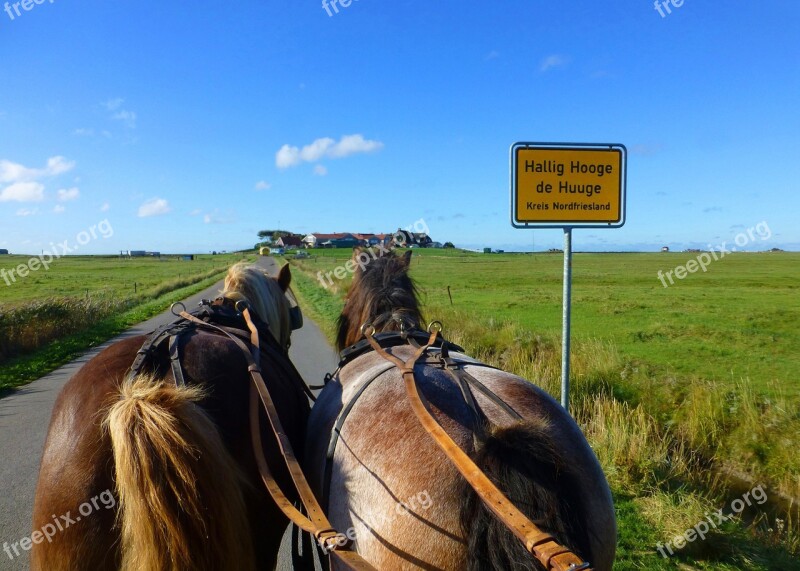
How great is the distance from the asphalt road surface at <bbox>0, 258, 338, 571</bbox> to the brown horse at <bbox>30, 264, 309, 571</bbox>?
2.34 meters

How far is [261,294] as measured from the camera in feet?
13.1

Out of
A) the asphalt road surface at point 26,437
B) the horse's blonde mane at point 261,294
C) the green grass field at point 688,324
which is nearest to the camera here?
the horse's blonde mane at point 261,294

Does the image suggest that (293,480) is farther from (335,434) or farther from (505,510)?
(505,510)

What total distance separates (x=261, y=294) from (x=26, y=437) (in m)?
4.85

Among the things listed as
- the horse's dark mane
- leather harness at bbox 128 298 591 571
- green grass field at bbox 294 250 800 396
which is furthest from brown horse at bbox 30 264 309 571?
green grass field at bbox 294 250 800 396

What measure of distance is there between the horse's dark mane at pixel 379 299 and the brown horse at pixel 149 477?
1.33m

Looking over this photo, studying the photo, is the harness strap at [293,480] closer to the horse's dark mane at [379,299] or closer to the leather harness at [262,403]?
the leather harness at [262,403]

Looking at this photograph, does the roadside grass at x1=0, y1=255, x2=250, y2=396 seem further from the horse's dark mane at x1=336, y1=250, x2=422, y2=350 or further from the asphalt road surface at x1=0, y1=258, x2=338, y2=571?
the horse's dark mane at x1=336, y1=250, x2=422, y2=350

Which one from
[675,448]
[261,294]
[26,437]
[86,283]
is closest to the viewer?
[261,294]

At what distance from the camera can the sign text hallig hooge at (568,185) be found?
4.70 metres

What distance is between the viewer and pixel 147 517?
5.58 feet

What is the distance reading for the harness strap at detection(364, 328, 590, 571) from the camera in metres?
1.38

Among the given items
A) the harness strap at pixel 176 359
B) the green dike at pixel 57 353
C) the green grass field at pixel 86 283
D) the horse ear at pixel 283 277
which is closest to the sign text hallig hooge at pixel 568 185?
the horse ear at pixel 283 277

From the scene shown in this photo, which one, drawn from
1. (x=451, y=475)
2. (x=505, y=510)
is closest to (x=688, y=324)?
(x=451, y=475)
